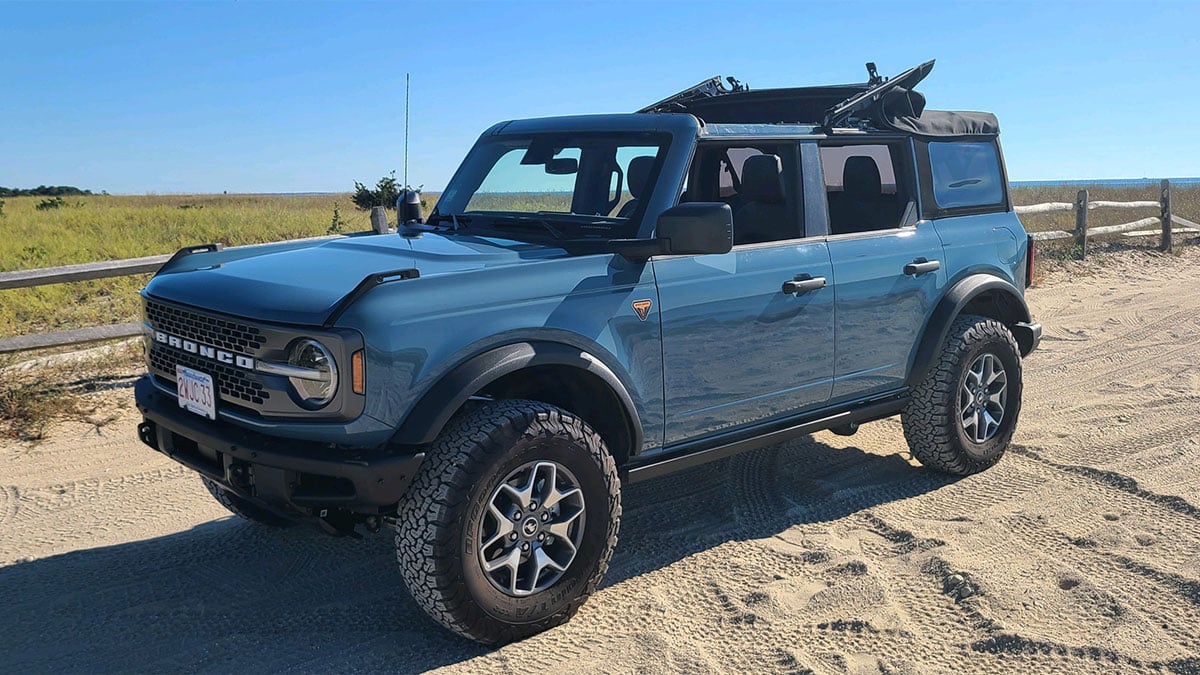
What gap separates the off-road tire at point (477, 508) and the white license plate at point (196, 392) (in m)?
0.86

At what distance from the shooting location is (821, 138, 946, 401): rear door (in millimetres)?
4906

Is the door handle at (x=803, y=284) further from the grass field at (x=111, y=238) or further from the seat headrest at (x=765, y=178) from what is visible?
the grass field at (x=111, y=238)

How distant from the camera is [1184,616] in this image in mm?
3838

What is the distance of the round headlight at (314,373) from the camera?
3369 millimetres

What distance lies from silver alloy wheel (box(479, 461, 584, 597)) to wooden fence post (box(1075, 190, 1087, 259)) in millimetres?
14442

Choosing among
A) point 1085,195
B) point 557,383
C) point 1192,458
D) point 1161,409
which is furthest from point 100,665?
point 1085,195

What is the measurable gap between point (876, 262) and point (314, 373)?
2893 mm

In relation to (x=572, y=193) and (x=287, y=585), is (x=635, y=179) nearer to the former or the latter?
(x=572, y=193)

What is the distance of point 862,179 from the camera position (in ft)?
17.9

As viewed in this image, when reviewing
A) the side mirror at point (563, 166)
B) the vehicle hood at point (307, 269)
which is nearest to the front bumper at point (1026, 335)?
Result: the side mirror at point (563, 166)

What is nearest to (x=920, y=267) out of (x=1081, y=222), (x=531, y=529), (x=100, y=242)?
(x=531, y=529)

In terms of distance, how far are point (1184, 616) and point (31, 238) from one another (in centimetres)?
2115

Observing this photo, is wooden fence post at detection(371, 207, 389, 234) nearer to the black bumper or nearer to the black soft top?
the black soft top

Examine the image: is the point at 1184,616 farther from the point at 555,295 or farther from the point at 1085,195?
the point at 1085,195
